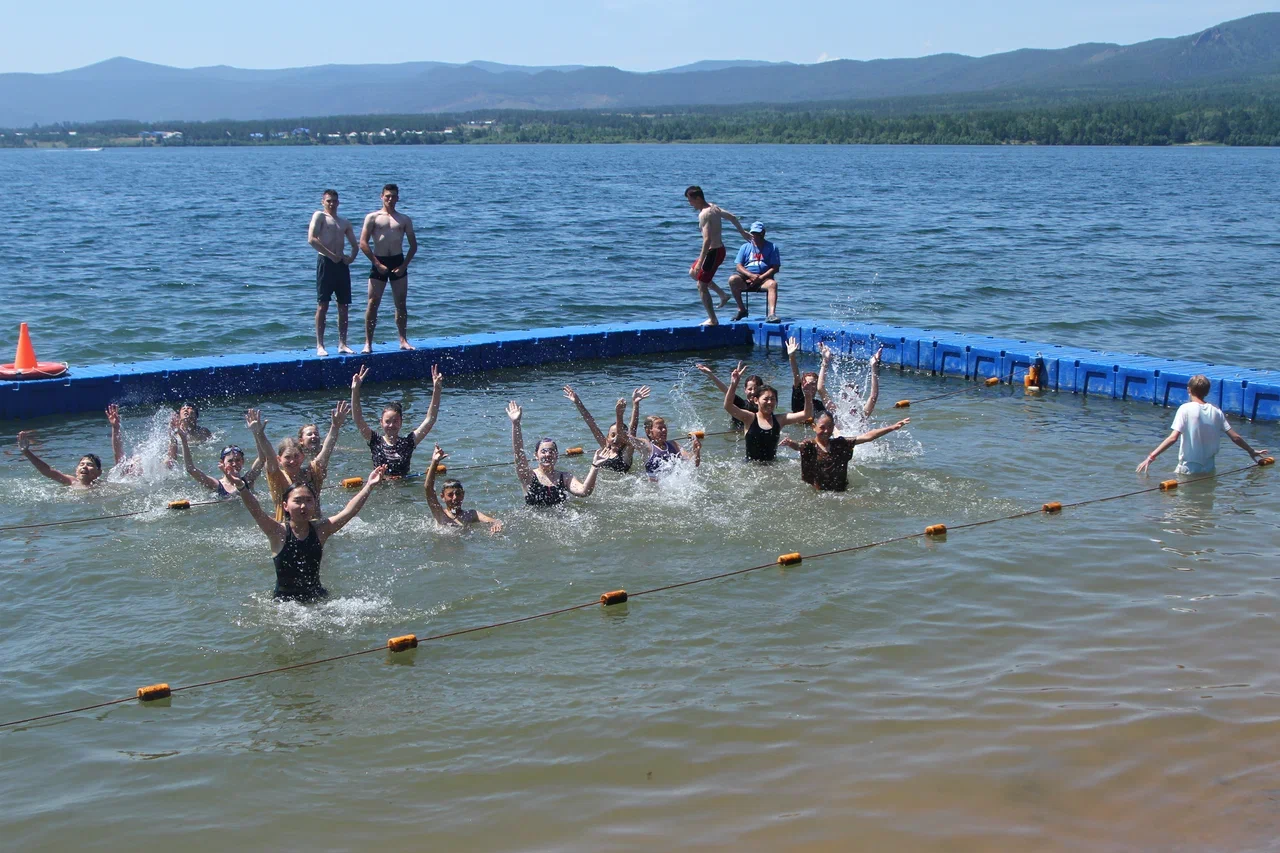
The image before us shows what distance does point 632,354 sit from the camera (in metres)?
17.6

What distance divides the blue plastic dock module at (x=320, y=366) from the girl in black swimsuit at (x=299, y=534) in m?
6.82

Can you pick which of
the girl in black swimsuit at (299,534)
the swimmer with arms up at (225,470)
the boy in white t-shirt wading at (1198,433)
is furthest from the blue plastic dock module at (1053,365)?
the girl in black swimsuit at (299,534)

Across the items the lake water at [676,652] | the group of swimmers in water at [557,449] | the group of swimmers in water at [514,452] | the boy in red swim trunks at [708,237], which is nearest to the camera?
the lake water at [676,652]

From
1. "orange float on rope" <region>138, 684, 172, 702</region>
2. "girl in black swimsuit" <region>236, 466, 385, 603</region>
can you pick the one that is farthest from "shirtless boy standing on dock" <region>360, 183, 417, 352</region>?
"orange float on rope" <region>138, 684, 172, 702</region>

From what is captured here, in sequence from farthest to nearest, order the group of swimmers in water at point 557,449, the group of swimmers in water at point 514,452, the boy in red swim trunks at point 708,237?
the boy in red swim trunks at point 708,237, the group of swimmers in water at point 557,449, the group of swimmers in water at point 514,452

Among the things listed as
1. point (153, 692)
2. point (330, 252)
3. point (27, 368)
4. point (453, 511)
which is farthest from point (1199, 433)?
point (27, 368)

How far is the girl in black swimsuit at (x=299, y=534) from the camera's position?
7648 mm

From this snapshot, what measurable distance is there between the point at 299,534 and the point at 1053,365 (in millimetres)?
10377

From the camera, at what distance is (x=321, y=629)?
318 inches

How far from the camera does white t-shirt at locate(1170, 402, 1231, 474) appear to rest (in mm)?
10945

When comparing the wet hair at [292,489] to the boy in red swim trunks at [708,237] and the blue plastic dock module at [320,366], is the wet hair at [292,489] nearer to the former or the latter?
the blue plastic dock module at [320,366]

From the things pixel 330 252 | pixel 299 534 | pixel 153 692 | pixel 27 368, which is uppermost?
pixel 330 252

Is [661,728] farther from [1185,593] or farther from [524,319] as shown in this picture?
[524,319]

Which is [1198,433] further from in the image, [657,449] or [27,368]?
[27,368]
